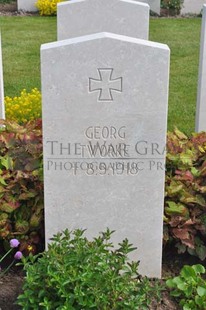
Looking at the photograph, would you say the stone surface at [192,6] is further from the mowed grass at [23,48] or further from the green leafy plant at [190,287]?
the green leafy plant at [190,287]

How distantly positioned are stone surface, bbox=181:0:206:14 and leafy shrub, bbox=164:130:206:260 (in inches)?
433

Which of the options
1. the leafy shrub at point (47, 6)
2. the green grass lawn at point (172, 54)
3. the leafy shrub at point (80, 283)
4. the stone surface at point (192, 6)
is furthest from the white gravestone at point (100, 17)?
the stone surface at point (192, 6)

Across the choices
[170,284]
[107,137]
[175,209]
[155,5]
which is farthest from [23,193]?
[155,5]

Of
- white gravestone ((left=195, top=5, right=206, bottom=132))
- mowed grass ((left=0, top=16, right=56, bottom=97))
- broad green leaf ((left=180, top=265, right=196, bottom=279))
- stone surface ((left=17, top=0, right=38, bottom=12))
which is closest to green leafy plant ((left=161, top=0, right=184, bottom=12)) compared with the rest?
mowed grass ((left=0, top=16, right=56, bottom=97))

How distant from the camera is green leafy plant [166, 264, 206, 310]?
365 cm

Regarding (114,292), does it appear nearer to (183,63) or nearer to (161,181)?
(161,181)

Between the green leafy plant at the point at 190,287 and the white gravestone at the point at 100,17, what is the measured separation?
2.34m

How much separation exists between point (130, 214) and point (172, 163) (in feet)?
2.43

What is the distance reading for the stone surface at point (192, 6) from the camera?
14.9 m

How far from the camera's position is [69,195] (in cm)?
380


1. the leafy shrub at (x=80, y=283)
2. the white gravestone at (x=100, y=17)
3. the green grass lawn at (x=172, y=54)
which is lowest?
the leafy shrub at (x=80, y=283)

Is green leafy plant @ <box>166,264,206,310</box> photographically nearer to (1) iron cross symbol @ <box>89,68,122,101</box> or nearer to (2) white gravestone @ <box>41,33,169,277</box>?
(2) white gravestone @ <box>41,33,169,277</box>

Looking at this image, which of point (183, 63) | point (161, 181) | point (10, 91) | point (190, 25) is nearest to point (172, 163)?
point (161, 181)

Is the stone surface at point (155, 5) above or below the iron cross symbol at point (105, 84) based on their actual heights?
above
